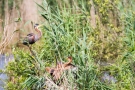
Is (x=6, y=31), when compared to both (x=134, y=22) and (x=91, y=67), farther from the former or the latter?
(x=134, y=22)

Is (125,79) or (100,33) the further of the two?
(100,33)

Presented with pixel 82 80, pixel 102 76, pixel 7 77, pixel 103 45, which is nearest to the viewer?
pixel 82 80

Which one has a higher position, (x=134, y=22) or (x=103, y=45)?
(x=134, y=22)

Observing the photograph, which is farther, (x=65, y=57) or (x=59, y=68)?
(x=65, y=57)

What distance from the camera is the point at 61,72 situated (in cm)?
794

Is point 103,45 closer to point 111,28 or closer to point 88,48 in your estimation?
point 111,28

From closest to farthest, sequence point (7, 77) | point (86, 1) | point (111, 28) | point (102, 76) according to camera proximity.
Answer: point (102, 76) → point (7, 77) → point (111, 28) → point (86, 1)

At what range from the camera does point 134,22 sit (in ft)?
29.9

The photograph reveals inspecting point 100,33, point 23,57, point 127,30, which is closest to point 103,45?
point 100,33

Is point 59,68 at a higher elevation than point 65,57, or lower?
lower

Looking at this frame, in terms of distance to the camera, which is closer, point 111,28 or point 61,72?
point 61,72

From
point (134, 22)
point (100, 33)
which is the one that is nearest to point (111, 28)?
point (100, 33)

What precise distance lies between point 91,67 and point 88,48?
1.08 ft

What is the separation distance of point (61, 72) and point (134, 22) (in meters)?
1.91
